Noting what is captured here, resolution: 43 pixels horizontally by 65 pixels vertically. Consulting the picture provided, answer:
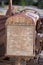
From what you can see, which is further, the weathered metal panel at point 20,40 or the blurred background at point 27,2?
the blurred background at point 27,2

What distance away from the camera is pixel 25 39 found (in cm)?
246

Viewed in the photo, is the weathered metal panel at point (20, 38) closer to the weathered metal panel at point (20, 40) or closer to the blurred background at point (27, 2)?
the weathered metal panel at point (20, 40)

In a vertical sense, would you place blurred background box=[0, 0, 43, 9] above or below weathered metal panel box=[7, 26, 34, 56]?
below

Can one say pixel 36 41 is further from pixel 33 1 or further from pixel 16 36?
pixel 33 1

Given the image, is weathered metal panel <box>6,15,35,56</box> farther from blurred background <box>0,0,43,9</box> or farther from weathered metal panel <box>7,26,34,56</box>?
blurred background <box>0,0,43,9</box>

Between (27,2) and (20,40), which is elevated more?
(20,40)

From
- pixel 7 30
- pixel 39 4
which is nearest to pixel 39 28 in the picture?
pixel 7 30

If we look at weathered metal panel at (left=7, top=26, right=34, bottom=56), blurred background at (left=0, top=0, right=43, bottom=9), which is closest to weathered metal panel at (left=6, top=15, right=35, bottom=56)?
weathered metal panel at (left=7, top=26, right=34, bottom=56)

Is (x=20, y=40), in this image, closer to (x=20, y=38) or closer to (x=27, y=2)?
(x=20, y=38)

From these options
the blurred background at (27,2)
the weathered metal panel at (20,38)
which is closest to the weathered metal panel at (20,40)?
the weathered metal panel at (20,38)

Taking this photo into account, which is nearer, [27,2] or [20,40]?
[20,40]

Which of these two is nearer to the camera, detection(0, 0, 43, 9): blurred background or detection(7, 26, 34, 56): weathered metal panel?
detection(7, 26, 34, 56): weathered metal panel

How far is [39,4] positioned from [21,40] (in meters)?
11.5

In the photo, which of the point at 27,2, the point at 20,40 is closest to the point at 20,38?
the point at 20,40
